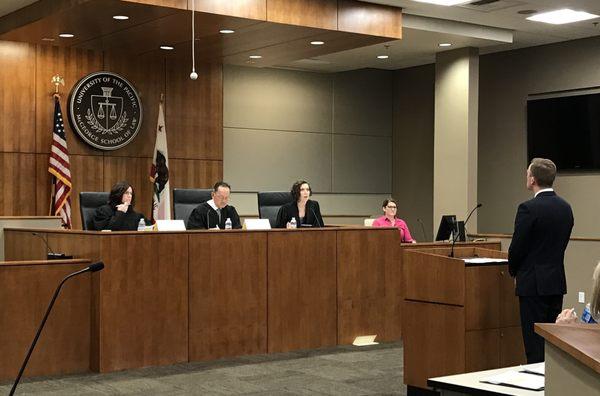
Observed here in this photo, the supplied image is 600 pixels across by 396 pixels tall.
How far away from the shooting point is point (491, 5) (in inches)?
372

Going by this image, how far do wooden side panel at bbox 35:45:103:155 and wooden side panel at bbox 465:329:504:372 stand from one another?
245 inches

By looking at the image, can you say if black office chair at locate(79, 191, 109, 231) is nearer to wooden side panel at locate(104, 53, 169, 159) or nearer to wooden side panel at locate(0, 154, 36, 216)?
wooden side panel at locate(0, 154, 36, 216)

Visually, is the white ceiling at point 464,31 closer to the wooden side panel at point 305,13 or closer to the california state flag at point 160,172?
the wooden side panel at point 305,13

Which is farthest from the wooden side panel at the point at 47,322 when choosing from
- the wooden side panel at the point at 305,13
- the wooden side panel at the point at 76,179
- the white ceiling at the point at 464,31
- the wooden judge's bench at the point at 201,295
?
the white ceiling at the point at 464,31

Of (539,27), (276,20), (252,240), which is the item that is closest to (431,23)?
(539,27)

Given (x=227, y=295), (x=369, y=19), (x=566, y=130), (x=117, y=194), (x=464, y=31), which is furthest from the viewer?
(x=566, y=130)

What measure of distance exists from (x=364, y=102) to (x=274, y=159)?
187 cm

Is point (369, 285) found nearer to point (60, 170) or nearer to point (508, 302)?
point (508, 302)

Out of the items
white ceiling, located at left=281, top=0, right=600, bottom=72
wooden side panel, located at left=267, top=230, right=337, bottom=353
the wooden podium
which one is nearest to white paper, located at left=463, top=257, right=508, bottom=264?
the wooden podium

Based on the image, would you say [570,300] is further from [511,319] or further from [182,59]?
[182,59]

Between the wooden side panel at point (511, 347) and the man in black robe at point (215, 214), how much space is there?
346cm

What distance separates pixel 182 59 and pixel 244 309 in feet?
14.8

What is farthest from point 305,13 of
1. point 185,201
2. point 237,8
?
point 185,201

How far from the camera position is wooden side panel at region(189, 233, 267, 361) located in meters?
7.32
